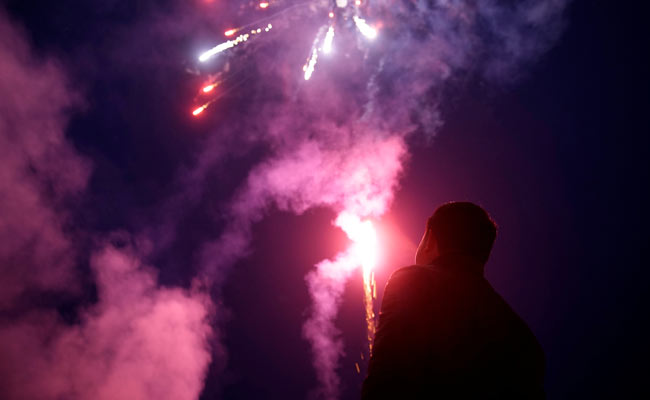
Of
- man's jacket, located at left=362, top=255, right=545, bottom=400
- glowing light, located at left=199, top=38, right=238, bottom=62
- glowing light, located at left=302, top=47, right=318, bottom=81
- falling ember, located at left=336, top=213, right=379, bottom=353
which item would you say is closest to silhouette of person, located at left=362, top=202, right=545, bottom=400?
man's jacket, located at left=362, top=255, right=545, bottom=400

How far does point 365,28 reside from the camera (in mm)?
8922

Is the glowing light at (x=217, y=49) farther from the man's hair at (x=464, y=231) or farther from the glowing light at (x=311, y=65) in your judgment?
the man's hair at (x=464, y=231)

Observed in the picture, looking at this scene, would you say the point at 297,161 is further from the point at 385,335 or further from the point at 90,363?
the point at 385,335

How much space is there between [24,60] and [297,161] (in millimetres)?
6565

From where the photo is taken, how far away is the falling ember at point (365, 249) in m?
9.53

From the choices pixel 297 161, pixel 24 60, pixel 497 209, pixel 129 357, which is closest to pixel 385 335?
pixel 297 161

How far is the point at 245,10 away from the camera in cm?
849

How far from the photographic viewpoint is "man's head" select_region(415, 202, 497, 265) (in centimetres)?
137

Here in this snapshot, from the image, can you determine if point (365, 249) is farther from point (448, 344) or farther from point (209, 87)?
point (448, 344)

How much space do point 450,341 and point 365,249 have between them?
877 centimetres

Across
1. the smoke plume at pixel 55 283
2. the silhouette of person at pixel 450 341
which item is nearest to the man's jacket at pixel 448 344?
the silhouette of person at pixel 450 341

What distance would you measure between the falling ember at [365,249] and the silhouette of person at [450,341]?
820 centimetres

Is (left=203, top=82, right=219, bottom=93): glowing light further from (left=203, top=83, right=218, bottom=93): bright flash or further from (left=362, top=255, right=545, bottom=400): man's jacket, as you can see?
(left=362, top=255, right=545, bottom=400): man's jacket

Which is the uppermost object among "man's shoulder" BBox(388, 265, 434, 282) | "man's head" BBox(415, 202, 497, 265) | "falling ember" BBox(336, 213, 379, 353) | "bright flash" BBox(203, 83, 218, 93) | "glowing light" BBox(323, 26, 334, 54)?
"glowing light" BBox(323, 26, 334, 54)
